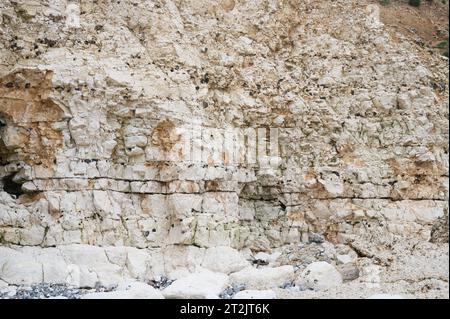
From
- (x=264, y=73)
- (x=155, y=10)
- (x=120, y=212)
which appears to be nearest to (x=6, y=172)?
(x=120, y=212)

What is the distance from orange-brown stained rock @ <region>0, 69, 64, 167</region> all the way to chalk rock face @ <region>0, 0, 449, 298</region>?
0.03 meters

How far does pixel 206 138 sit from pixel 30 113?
4499 millimetres

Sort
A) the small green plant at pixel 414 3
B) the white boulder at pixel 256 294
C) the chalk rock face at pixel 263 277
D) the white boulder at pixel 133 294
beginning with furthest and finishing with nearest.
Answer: the small green plant at pixel 414 3
the chalk rock face at pixel 263 277
the white boulder at pixel 256 294
the white boulder at pixel 133 294

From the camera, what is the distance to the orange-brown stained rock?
1564 cm

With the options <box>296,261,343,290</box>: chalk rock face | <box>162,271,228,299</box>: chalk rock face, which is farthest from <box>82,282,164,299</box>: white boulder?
<box>296,261,343,290</box>: chalk rock face

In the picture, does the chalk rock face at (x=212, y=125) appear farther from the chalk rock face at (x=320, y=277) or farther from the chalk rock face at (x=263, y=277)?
the chalk rock face at (x=320, y=277)

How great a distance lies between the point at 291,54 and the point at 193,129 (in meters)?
4.43

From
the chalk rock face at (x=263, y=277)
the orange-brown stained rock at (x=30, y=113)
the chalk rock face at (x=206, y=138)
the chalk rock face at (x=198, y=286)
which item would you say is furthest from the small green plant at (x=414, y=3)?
the orange-brown stained rock at (x=30, y=113)

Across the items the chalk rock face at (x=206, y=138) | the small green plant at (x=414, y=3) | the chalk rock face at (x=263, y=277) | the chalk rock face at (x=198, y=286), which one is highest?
the small green plant at (x=414, y=3)

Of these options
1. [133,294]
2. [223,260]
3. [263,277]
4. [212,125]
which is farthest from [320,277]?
[212,125]

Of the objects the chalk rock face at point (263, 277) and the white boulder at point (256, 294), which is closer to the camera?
the white boulder at point (256, 294)

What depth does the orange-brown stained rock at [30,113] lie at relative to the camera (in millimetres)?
15641

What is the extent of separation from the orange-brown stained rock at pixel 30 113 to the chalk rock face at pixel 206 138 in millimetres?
34
